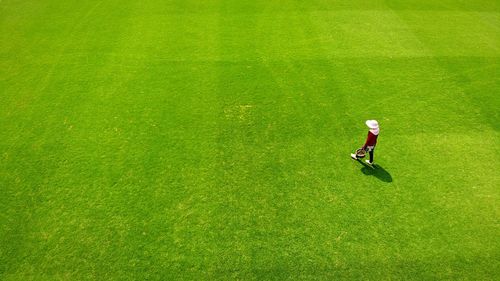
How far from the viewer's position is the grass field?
247 inches

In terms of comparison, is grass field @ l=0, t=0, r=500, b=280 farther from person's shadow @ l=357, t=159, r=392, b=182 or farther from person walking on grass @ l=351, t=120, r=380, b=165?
person walking on grass @ l=351, t=120, r=380, b=165

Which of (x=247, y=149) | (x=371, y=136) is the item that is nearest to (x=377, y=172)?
(x=371, y=136)

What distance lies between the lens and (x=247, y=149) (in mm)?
8227

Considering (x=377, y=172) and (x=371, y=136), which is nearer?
(x=371, y=136)

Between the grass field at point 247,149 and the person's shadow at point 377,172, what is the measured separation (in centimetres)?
3

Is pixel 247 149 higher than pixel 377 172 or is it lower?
higher

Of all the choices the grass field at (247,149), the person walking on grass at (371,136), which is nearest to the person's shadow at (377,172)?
the grass field at (247,149)

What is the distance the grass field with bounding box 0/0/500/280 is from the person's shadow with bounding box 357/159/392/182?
0.03 m

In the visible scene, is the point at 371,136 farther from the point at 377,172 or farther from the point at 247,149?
the point at 247,149

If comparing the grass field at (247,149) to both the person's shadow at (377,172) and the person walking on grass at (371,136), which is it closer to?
the person's shadow at (377,172)

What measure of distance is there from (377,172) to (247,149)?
9.82 feet

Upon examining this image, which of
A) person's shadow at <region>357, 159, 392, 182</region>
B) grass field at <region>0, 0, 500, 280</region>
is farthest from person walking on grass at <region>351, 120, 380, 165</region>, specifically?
grass field at <region>0, 0, 500, 280</region>

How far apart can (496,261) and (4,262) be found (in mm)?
8752

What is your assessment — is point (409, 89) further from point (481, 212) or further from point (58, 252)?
point (58, 252)
